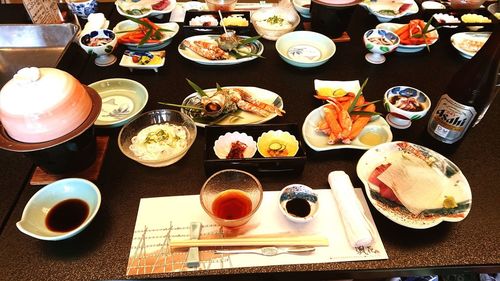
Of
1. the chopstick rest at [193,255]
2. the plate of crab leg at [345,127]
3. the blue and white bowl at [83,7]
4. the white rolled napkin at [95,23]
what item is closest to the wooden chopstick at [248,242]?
the chopstick rest at [193,255]

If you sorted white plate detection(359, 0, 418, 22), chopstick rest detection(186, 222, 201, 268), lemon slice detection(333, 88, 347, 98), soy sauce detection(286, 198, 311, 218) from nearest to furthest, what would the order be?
chopstick rest detection(186, 222, 201, 268), soy sauce detection(286, 198, 311, 218), lemon slice detection(333, 88, 347, 98), white plate detection(359, 0, 418, 22)

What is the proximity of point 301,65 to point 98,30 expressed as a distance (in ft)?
3.46

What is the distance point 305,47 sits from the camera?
71.7 inches

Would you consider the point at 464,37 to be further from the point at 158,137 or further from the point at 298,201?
the point at 158,137

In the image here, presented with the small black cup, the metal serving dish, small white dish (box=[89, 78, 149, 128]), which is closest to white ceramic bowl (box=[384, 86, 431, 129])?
the small black cup

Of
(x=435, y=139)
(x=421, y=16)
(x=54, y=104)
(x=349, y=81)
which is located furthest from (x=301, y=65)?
(x=54, y=104)

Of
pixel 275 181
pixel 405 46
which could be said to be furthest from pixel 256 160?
pixel 405 46

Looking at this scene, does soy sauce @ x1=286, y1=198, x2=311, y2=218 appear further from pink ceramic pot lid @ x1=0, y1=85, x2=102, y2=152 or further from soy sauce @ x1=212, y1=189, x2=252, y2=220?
pink ceramic pot lid @ x1=0, y1=85, x2=102, y2=152

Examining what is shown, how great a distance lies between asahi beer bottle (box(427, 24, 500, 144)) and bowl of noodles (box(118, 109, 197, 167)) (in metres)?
0.95

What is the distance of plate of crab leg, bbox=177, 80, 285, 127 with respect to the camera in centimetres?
136

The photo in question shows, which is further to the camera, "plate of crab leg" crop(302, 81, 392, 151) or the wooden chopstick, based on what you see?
"plate of crab leg" crop(302, 81, 392, 151)

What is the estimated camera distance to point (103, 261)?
96 centimetres

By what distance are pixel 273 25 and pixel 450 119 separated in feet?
3.66

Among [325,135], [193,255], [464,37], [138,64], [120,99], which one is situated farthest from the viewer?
[464,37]
